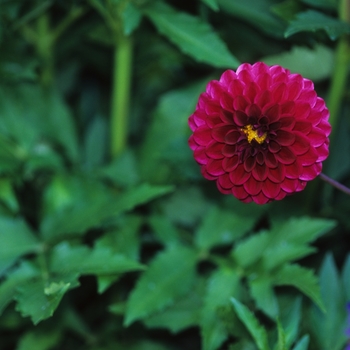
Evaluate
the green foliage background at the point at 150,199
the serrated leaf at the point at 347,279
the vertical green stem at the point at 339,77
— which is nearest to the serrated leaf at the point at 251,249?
the green foliage background at the point at 150,199

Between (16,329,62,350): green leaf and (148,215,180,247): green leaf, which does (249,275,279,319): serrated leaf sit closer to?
(148,215,180,247): green leaf

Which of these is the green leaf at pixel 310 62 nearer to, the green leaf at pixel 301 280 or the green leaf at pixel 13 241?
the green leaf at pixel 301 280

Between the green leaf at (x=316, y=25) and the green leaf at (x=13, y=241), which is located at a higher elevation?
the green leaf at (x=316, y=25)

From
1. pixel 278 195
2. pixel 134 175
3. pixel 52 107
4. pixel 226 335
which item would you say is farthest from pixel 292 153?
pixel 52 107

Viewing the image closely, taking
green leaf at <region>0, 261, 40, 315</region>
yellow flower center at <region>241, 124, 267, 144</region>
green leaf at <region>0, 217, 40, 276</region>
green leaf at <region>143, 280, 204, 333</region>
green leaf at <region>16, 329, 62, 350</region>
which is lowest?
green leaf at <region>16, 329, 62, 350</region>

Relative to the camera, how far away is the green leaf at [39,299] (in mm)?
603

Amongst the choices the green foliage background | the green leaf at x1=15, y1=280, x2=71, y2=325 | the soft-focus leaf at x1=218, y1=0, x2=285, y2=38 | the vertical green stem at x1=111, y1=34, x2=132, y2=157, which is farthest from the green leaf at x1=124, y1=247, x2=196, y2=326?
the soft-focus leaf at x1=218, y1=0, x2=285, y2=38

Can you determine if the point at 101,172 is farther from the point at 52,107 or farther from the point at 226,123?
the point at 226,123

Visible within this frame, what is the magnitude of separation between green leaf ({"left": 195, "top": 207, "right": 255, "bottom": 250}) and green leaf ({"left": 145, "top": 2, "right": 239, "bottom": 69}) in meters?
0.23

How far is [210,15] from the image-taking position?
2.88ft

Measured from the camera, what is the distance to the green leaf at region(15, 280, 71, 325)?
0.60 meters

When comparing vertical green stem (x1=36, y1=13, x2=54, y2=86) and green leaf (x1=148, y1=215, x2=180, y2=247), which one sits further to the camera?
vertical green stem (x1=36, y1=13, x2=54, y2=86)

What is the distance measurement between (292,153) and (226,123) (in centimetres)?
7

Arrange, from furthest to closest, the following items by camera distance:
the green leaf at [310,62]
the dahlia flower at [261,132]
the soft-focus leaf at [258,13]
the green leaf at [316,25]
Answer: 1. the green leaf at [310,62]
2. the soft-focus leaf at [258,13]
3. the green leaf at [316,25]
4. the dahlia flower at [261,132]
